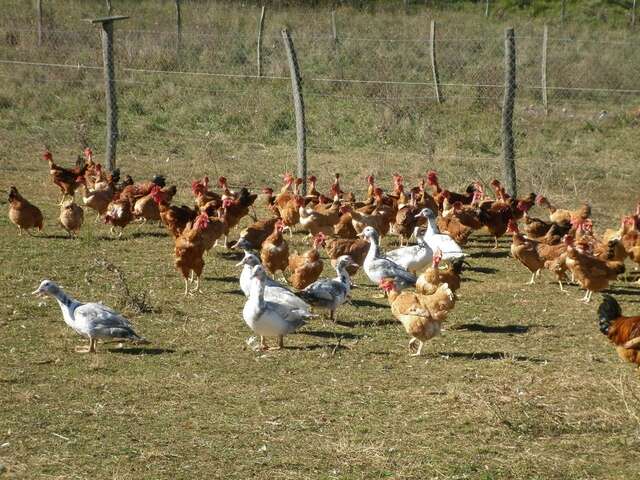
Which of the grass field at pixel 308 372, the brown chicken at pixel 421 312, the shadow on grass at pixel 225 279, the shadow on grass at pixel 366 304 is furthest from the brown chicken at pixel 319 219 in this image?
the brown chicken at pixel 421 312

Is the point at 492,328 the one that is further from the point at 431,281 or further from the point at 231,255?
the point at 231,255

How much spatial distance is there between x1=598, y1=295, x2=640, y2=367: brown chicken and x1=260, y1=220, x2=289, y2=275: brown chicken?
4069 mm

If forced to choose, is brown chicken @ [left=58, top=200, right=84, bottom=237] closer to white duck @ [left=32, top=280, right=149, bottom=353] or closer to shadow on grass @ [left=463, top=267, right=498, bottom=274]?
white duck @ [left=32, top=280, right=149, bottom=353]

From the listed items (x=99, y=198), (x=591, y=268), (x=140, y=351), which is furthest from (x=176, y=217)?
(x=591, y=268)

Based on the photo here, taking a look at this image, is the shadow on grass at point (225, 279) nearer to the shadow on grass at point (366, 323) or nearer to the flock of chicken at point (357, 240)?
the flock of chicken at point (357, 240)

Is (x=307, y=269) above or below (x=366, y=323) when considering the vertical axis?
above

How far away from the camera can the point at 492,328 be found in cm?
992

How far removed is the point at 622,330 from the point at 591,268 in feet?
9.52

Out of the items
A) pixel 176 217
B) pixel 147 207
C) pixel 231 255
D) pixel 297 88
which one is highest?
pixel 297 88

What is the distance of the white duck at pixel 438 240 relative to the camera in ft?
38.8

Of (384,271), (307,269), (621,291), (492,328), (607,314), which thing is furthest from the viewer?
(621,291)

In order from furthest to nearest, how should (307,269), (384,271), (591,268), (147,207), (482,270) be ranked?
(147,207)
(482,270)
(384,271)
(591,268)
(307,269)

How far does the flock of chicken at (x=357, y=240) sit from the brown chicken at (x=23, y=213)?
0.04 feet

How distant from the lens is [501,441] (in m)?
6.94
